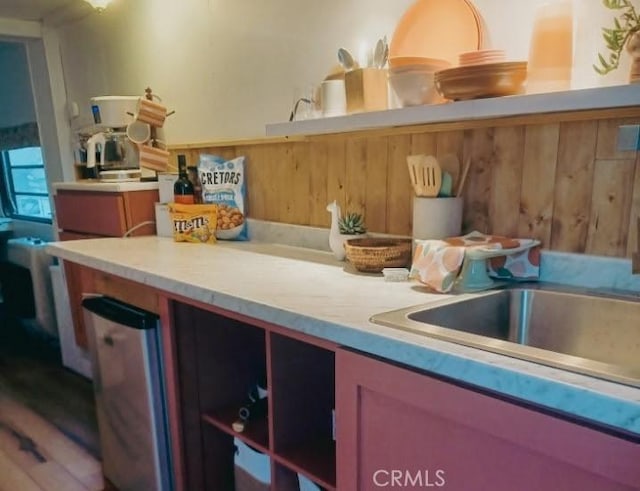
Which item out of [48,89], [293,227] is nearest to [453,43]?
[293,227]

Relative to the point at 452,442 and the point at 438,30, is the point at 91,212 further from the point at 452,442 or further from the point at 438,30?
the point at 452,442

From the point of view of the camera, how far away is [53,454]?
7.50ft

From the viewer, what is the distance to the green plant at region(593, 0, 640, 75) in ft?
3.52

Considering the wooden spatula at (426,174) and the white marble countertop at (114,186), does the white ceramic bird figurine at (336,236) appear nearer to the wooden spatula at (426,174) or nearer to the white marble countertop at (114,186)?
the wooden spatula at (426,174)

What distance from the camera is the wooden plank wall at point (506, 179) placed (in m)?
1.18

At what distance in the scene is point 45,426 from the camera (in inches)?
100

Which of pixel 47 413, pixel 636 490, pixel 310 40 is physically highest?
pixel 310 40

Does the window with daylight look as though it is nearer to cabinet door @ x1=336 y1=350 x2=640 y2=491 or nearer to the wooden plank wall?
the wooden plank wall

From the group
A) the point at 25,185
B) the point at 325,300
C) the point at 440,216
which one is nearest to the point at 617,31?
the point at 440,216

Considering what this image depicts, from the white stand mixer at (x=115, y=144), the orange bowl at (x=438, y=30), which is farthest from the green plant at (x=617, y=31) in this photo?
the white stand mixer at (x=115, y=144)

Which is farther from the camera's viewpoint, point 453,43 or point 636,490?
point 453,43

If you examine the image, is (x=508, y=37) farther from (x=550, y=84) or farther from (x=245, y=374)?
(x=245, y=374)

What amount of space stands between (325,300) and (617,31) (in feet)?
2.80

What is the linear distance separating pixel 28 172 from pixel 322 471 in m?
4.39
